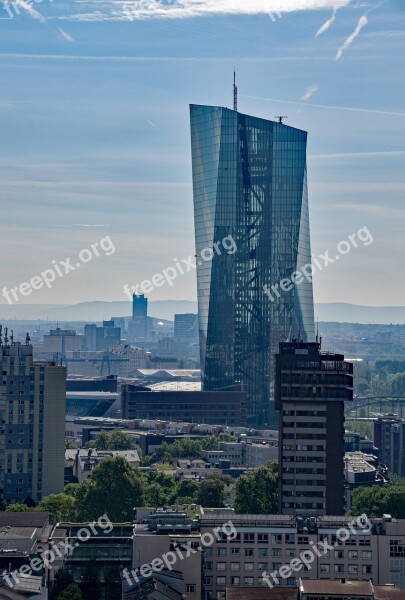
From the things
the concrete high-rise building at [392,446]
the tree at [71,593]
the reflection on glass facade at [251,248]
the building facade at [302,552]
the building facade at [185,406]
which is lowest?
the tree at [71,593]

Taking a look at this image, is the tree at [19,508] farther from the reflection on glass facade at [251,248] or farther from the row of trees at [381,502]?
the reflection on glass facade at [251,248]

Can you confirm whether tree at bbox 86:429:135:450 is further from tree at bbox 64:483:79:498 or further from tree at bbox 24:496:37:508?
tree at bbox 24:496:37:508

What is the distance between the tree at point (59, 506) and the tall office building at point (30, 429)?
16.0 feet

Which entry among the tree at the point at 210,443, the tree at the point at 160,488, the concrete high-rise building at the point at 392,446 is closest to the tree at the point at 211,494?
the tree at the point at 160,488

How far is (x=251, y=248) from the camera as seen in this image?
Result: 614ft

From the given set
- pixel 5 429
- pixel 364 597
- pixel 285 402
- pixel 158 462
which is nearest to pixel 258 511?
pixel 285 402

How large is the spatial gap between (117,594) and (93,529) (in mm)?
7408

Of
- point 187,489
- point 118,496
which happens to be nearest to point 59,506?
point 118,496

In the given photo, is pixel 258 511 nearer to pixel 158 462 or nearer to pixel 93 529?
pixel 93 529

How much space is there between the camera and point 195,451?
496 feet

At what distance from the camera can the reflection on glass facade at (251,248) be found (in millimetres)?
183750

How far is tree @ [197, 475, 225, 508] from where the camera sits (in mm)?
110938

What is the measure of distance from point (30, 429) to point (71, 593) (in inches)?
1565

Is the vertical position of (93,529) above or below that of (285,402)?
below
